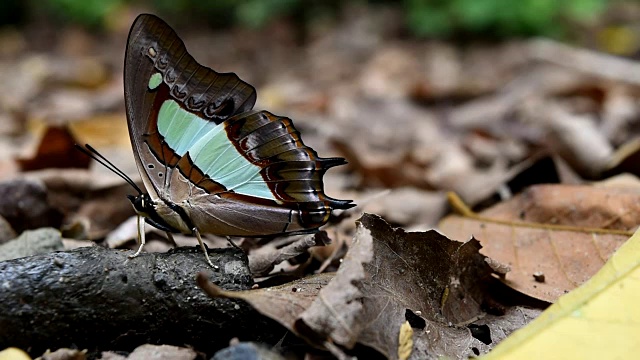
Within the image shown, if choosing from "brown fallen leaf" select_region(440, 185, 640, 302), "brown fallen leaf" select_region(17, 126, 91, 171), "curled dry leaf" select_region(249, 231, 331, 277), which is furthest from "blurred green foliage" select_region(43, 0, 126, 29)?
"curled dry leaf" select_region(249, 231, 331, 277)

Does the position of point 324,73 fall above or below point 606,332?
above

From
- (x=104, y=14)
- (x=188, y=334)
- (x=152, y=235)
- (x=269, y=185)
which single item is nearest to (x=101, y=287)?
(x=188, y=334)

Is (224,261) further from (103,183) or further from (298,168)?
(103,183)

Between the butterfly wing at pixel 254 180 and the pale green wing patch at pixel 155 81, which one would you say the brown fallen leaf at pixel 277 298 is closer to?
the butterfly wing at pixel 254 180

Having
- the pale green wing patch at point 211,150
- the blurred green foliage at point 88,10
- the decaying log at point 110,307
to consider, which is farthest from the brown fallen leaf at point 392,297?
the blurred green foliage at point 88,10

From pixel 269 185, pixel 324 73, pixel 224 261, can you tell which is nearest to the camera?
pixel 224 261

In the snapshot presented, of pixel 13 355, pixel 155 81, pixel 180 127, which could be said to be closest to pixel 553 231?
pixel 180 127
